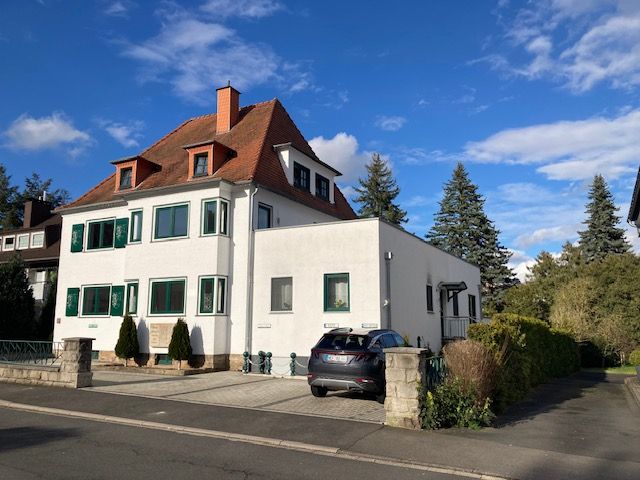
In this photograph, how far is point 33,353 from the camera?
54.3ft

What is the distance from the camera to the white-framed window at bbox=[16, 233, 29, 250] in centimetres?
3756

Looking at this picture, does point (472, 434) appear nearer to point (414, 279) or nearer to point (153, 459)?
point (153, 459)

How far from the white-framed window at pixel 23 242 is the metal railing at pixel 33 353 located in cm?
2298

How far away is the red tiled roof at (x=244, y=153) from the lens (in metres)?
21.8

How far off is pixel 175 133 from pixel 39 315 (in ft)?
48.3

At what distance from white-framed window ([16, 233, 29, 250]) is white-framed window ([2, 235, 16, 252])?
0.49 metres

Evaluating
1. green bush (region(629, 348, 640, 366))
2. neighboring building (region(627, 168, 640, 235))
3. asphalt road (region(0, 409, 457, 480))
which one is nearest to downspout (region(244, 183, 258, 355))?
asphalt road (region(0, 409, 457, 480))

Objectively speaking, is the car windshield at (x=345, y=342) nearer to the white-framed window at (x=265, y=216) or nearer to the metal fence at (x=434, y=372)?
the metal fence at (x=434, y=372)

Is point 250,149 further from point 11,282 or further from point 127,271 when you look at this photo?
point 11,282

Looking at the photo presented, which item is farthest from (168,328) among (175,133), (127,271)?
(175,133)

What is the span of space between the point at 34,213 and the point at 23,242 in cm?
414

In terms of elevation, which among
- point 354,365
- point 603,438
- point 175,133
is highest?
point 175,133

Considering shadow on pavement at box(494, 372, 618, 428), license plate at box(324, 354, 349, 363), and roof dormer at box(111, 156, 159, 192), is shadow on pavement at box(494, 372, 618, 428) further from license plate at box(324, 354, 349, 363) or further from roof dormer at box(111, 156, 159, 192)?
roof dormer at box(111, 156, 159, 192)

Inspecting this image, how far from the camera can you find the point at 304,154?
24.6 metres
